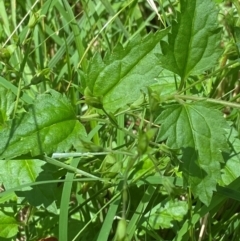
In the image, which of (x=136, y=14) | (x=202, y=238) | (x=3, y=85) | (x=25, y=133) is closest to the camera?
(x=25, y=133)

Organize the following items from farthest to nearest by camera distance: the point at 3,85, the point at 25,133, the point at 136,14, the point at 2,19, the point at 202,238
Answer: the point at 136,14, the point at 2,19, the point at 202,238, the point at 3,85, the point at 25,133

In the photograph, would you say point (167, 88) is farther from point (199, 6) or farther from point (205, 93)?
point (199, 6)

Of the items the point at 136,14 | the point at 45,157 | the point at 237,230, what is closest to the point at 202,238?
the point at 237,230

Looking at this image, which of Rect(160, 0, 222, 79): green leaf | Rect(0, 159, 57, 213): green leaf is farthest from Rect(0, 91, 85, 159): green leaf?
Rect(160, 0, 222, 79): green leaf

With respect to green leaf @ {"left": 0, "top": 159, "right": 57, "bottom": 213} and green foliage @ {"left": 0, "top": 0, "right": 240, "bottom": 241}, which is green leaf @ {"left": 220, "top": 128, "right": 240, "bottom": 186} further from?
green leaf @ {"left": 0, "top": 159, "right": 57, "bottom": 213}

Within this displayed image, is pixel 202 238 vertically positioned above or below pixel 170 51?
below

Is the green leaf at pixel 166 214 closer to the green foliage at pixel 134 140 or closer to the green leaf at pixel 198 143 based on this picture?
the green foliage at pixel 134 140

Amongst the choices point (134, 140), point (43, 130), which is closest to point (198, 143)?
point (134, 140)
